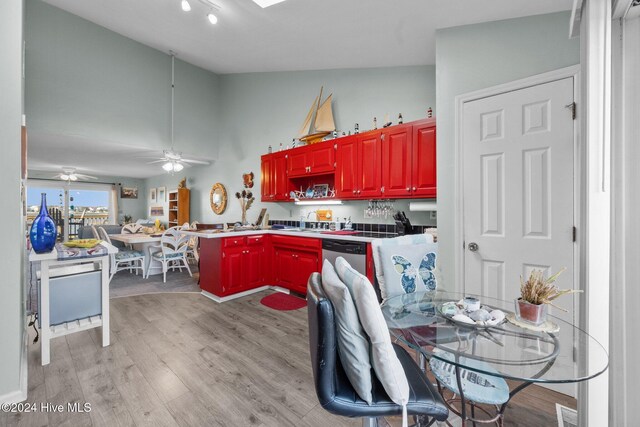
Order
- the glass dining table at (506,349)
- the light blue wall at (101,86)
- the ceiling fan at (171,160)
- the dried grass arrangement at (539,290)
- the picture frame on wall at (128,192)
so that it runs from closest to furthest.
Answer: the glass dining table at (506,349) < the dried grass arrangement at (539,290) < the light blue wall at (101,86) < the ceiling fan at (171,160) < the picture frame on wall at (128,192)

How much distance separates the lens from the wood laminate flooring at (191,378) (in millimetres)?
1537

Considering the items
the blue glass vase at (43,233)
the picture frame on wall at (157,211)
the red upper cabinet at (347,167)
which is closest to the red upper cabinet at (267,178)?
the red upper cabinet at (347,167)

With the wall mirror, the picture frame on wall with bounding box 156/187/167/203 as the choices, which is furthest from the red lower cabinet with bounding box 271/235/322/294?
the picture frame on wall with bounding box 156/187/167/203

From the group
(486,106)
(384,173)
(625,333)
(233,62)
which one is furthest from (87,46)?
(625,333)

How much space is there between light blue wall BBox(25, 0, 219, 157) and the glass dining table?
4.94 metres

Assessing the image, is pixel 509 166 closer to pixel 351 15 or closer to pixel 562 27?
pixel 562 27

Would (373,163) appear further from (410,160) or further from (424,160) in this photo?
(424,160)

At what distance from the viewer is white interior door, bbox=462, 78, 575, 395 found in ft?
5.99

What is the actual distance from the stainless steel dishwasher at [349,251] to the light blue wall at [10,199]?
2484 millimetres

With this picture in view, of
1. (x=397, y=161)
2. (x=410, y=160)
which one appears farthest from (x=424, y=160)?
(x=397, y=161)

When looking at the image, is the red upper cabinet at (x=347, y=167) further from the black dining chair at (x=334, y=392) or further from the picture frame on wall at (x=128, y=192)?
the picture frame on wall at (x=128, y=192)

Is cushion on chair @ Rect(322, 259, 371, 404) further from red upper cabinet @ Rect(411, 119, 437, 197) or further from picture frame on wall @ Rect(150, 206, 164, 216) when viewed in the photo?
picture frame on wall @ Rect(150, 206, 164, 216)

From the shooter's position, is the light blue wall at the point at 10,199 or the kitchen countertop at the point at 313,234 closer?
the light blue wall at the point at 10,199

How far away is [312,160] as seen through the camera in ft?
12.1
